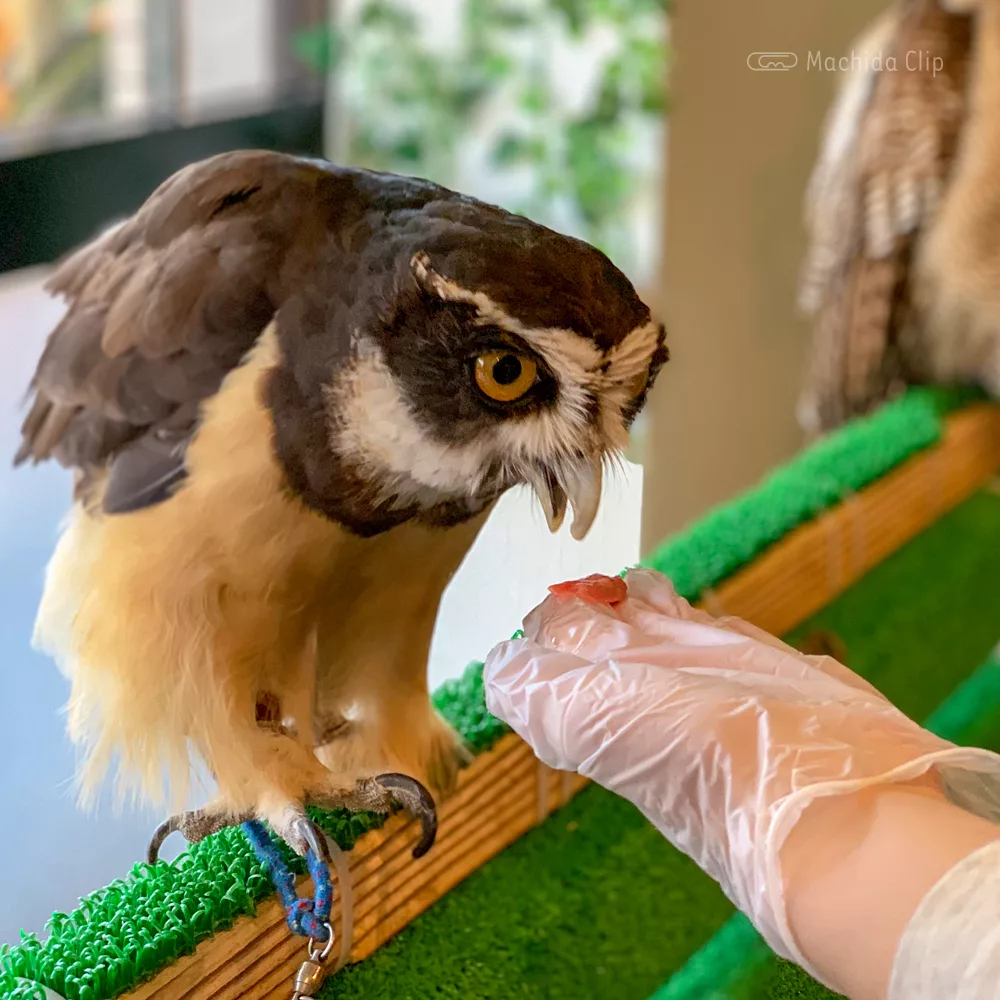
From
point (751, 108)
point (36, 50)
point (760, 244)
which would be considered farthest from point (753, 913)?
point (36, 50)

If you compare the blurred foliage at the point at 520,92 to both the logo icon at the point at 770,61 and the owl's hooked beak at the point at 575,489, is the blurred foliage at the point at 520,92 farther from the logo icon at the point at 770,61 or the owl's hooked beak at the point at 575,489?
the owl's hooked beak at the point at 575,489

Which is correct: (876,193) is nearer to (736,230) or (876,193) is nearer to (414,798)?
(736,230)

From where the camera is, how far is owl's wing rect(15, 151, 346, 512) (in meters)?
0.72

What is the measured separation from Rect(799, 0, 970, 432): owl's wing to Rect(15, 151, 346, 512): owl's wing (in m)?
1.42

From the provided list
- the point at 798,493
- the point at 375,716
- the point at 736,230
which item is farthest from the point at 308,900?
the point at 736,230

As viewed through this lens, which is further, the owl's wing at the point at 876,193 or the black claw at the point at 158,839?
the owl's wing at the point at 876,193

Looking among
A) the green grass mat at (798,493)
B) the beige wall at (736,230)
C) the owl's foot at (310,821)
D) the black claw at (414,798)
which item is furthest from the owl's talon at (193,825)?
the beige wall at (736,230)

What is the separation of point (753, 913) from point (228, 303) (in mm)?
489

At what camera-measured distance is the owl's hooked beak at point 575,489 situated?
2.13 feet

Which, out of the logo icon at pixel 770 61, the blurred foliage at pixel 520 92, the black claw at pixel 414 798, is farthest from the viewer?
the blurred foliage at pixel 520 92

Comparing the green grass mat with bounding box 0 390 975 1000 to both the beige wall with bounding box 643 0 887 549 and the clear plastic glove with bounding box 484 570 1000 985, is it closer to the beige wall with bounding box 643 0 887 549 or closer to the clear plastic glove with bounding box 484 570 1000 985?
the clear plastic glove with bounding box 484 570 1000 985

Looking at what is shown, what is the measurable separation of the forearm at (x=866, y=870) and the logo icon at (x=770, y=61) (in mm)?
1447

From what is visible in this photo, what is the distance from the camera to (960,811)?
0.62 metres

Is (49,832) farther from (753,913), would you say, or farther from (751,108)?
(751,108)
